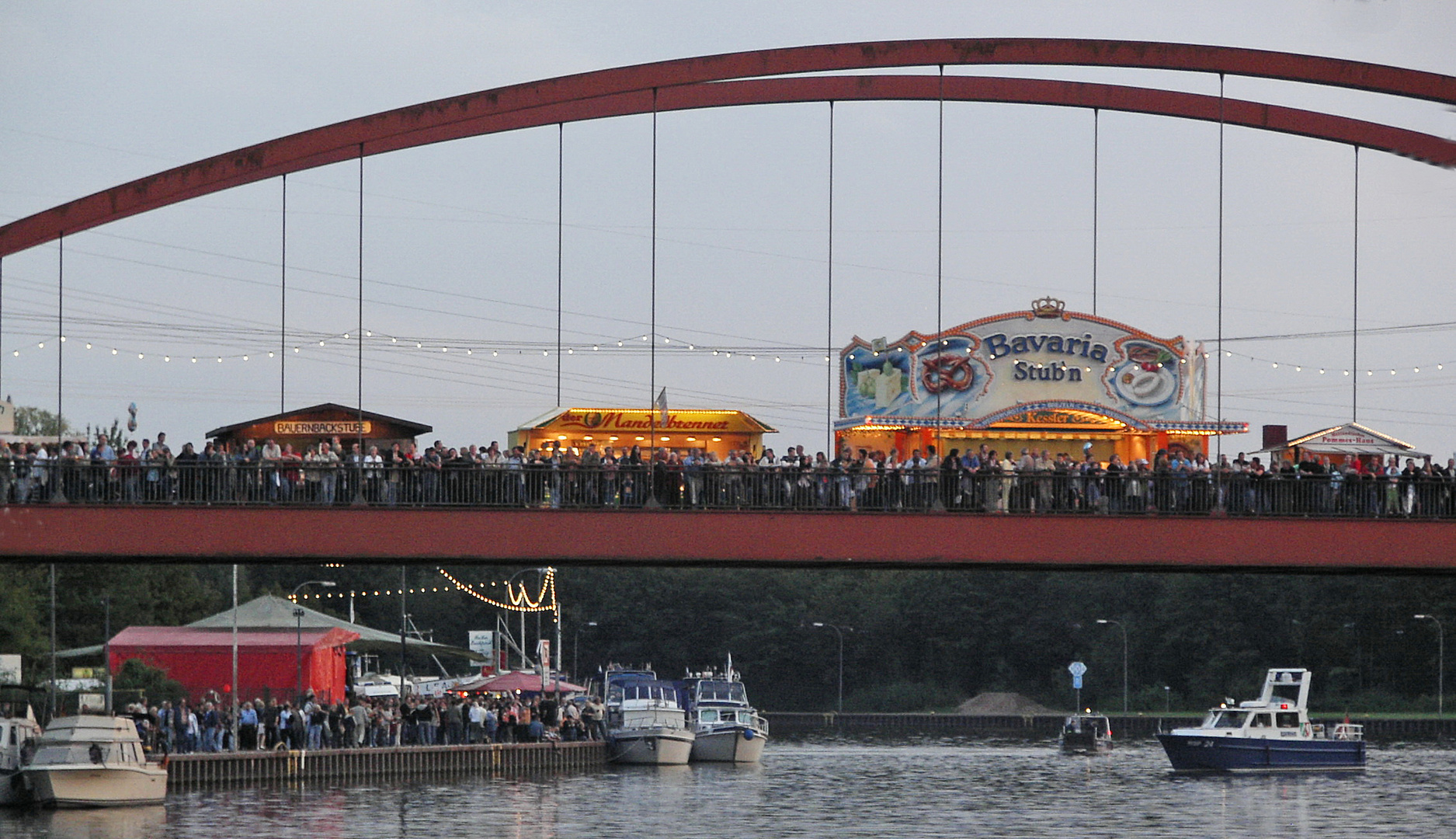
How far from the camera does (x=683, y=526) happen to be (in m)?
38.9

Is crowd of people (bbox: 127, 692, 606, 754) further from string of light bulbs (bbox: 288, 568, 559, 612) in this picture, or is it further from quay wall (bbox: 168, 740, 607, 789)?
string of light bulbs (bbox: 288, 568, 559, 612)

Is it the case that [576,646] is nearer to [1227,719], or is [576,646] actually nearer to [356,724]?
[1227,719]

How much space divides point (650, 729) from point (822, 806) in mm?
18387

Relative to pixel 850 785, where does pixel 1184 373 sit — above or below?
above

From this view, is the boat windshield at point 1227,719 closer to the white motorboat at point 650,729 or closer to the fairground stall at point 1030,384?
the fairground stall at point 1030,384

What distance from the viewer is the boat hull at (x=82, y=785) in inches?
1884

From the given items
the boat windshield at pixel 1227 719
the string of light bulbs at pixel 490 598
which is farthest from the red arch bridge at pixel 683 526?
the string of light bulbs at pixel 490 598

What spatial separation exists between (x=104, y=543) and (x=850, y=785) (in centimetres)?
3263

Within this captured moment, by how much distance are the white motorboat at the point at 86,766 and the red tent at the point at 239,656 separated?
63.3 feet

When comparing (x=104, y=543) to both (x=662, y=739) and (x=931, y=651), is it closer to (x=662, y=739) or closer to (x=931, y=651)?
(x=662, y=739)

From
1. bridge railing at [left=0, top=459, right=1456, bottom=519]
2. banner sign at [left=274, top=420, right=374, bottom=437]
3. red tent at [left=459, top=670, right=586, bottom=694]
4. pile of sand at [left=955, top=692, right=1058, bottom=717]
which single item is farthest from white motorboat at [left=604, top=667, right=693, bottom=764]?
pile of sand at [left=955, top=692, right=1058, bottom=717]

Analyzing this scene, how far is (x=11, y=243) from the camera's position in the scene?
42.3 metres

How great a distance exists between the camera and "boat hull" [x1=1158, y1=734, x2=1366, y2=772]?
68500mm

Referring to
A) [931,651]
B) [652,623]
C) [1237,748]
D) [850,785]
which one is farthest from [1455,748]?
[652,623]
